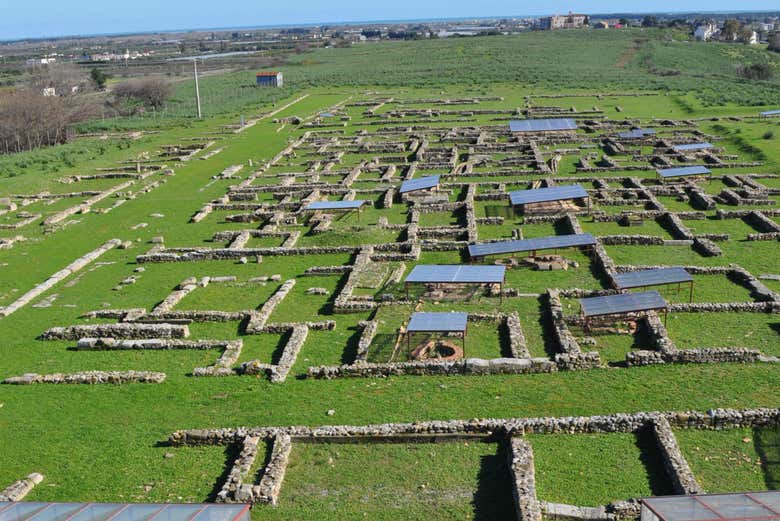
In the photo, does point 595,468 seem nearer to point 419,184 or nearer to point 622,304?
point 622,304

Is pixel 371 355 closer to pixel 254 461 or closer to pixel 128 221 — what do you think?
pixel 254 461

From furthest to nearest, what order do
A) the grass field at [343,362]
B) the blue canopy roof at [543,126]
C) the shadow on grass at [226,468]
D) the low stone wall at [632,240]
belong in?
the blue canopy roof at [543,126]
the low stone wall at [632,240]
the grass field at [343,362]
the shadow on grass at [226,468]

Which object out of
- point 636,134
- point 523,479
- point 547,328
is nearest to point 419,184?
point 547,328

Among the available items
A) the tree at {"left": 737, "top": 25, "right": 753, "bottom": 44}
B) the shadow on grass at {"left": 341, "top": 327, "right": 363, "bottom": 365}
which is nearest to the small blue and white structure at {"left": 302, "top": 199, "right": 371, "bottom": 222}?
the shadow on grass at {"left": 341, "top": 327, "right": 363, "bottom": 365}

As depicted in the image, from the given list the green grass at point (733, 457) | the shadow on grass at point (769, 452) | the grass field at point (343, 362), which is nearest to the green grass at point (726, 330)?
the grass field at point (343, 362)

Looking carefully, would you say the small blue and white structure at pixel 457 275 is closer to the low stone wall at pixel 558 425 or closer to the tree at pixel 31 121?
the low stone wall at pixel 558 425

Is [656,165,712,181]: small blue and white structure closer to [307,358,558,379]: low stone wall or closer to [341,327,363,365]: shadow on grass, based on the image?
[307,358,558,379]: low stone wall

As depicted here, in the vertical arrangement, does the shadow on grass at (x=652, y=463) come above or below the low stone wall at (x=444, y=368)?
below
